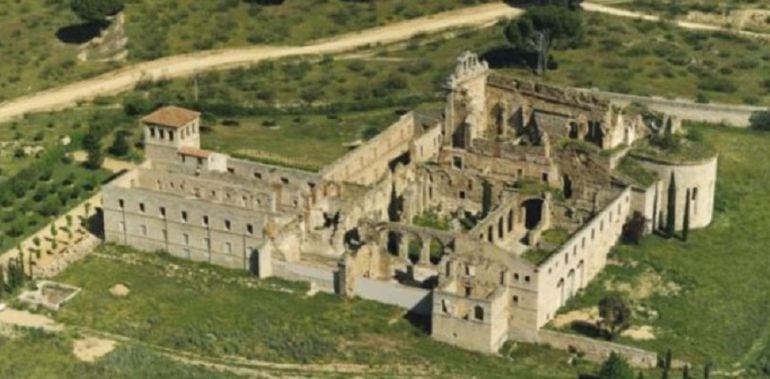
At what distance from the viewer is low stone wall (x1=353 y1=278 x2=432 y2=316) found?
9269 centimetres

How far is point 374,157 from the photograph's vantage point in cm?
11375

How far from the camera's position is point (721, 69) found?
146375mm

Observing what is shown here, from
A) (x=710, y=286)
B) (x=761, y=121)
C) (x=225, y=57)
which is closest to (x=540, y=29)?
(x=761, y=121)

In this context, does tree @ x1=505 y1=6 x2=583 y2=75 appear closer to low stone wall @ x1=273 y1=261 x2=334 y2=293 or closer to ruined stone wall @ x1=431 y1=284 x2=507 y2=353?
low stone wall @ x1=273 y1=261 x2=334 y2=293

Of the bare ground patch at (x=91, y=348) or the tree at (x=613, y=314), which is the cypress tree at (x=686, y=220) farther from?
the bare ground patch at (x=91, y=348)

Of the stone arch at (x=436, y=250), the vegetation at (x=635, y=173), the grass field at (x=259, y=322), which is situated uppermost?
the vegetation at (x=635, y=173)

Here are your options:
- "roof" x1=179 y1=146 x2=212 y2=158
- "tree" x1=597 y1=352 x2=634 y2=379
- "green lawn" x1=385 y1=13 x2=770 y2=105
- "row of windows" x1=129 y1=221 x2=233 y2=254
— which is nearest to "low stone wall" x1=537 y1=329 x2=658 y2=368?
"tree" x1=597 y1=352 x2=634 y2=379

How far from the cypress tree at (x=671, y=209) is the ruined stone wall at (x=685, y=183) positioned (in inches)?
12.1

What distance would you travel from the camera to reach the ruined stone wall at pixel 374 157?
108 metres

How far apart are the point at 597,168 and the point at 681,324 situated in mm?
16775

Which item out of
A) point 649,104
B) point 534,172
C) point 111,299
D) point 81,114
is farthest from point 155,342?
point 649,104

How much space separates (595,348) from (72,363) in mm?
32735

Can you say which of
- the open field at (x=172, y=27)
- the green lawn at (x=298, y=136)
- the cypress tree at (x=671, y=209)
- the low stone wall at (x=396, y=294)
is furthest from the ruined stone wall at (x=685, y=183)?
the open field at (x=172, y=27)

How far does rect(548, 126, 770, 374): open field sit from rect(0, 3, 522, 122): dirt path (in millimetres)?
54421
